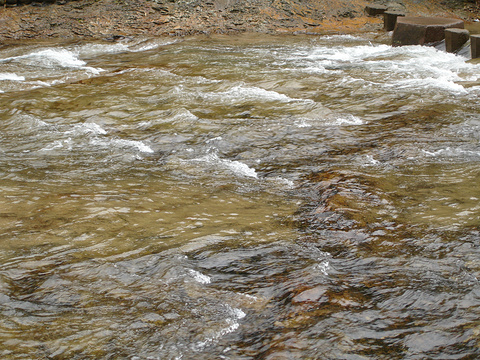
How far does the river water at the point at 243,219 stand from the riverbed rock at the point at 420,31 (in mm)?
2911

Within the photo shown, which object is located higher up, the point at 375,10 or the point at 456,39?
the point at 375,10

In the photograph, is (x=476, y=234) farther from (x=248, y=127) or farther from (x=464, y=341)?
(x=248, y=127)

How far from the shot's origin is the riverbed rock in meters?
10.5

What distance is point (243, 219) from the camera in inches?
151

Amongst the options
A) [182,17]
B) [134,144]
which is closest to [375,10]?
[182,17]

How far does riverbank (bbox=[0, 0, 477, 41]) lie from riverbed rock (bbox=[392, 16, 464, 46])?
2.48m

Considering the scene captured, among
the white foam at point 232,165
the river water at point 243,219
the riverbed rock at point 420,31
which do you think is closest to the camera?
the river water at point 243,219

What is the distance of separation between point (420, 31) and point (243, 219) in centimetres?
856

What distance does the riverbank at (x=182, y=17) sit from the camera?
492 inches

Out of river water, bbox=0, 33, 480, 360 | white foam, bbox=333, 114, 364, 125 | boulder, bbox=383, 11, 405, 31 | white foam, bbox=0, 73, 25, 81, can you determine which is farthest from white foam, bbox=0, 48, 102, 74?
boulder, bbox=383, 11, 405, 31

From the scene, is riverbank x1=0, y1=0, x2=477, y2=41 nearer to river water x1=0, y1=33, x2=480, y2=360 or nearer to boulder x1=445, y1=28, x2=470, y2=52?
boulder x1=445, y1=28, x2=470, y2=52

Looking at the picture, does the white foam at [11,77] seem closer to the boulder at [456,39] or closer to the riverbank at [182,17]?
the riverbank at [182,17]

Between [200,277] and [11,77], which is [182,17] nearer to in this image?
[11,77]

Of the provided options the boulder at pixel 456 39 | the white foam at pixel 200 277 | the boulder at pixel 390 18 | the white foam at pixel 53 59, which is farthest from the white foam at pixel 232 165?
the boulder at pixel 390 18
